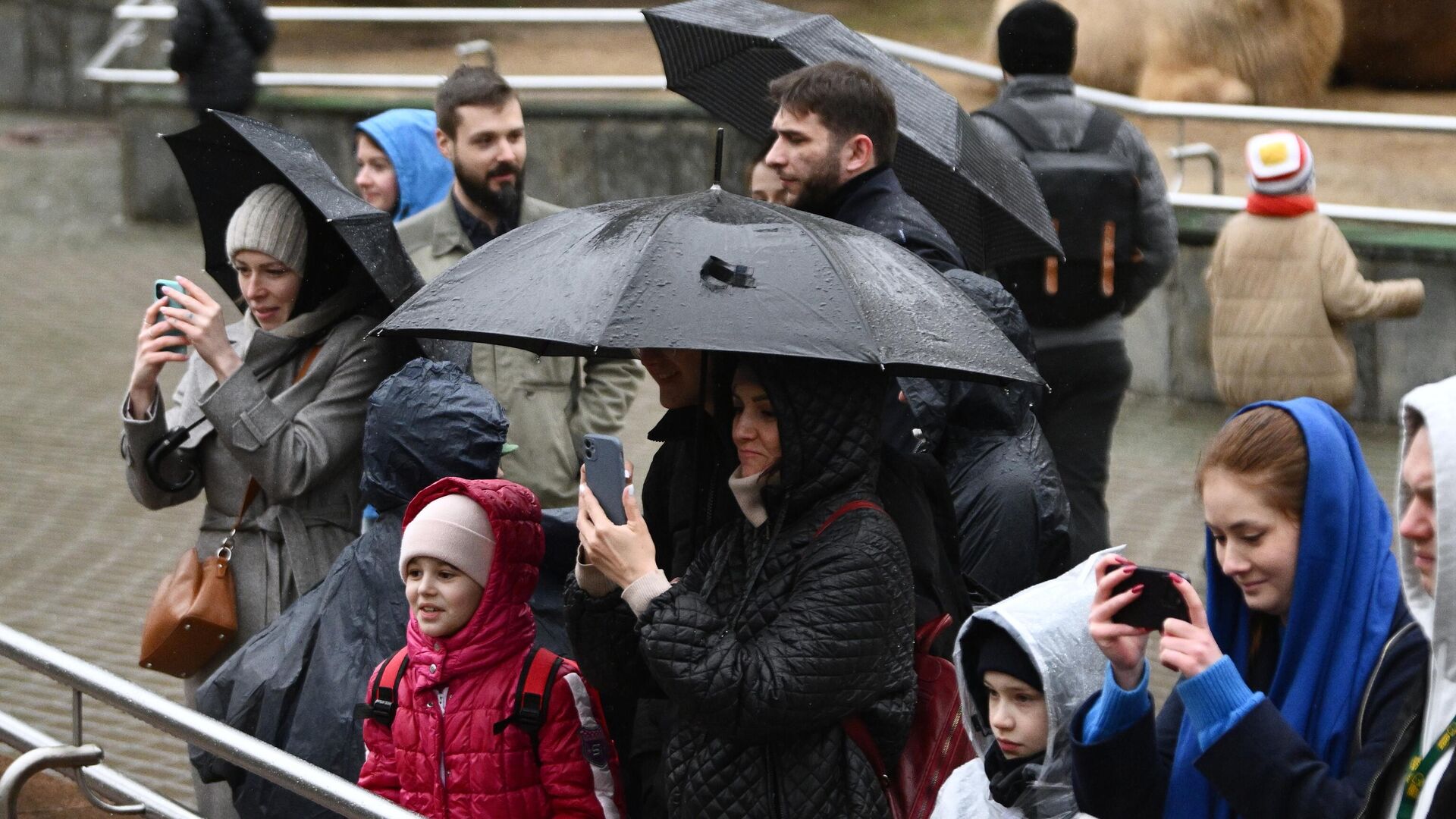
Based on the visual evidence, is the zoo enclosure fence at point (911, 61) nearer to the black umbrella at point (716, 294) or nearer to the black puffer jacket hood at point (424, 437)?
the black puffer jacket hood at point (424, 437)

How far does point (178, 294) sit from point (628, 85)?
8.10 meters

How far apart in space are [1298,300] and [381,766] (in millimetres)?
4637

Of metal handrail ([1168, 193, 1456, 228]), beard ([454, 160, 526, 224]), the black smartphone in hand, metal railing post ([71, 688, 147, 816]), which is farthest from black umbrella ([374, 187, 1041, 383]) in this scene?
metal handrail ([1168, 193, 1456, 228])

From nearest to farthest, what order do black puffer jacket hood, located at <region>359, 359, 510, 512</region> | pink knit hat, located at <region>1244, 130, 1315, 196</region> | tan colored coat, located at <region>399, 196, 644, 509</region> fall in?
1. black puffer jacket hood, located at <region>359, 359, 510, 512</region>
2. tan colored coat, located at <region>399, 196, 644, 509</region>
3. pink knit hat, located at <region>1244, 130, 1315, 196</region>

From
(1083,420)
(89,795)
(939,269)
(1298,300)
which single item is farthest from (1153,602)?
(1298,300)

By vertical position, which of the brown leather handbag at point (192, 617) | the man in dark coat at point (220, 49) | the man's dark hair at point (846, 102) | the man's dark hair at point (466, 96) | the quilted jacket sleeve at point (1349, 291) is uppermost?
the man's dark hair at point (846, 102)

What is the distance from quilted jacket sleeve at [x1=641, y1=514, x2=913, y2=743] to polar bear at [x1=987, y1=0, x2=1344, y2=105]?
932 centimetres

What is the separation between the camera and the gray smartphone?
333cm

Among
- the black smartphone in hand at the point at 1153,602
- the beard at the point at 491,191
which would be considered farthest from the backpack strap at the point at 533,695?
the beard at the point at 491,191

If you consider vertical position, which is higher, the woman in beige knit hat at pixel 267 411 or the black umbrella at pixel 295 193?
the black umbrella at pixel 295 193

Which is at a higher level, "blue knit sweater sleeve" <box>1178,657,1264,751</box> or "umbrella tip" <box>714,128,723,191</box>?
"umbrella tip" <box>714,128,723,191</box>

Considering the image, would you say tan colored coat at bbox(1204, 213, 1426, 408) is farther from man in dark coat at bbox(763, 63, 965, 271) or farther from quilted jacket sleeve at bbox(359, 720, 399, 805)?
quilted jacket sleeve at bbox(359, 720, 399, 805)

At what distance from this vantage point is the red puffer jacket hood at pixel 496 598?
3.62 m

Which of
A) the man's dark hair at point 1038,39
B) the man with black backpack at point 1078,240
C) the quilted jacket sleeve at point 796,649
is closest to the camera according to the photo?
the quilted jacket sleeve at point 796,649
